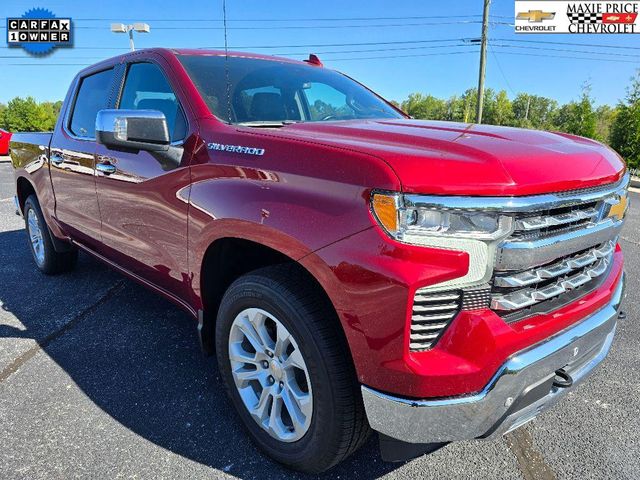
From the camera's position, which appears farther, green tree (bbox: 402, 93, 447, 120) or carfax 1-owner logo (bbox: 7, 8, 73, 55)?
green tree (bbox: 402, 93, 447, 120)

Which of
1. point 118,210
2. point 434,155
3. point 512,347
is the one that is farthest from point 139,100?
point 512,347

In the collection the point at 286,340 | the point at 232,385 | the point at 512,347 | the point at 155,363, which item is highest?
the point at 512,347

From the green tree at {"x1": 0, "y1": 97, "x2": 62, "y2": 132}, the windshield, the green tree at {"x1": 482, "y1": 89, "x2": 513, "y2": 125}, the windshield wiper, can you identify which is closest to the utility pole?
the windshield

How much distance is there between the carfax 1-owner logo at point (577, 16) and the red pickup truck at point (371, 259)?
23.7 m

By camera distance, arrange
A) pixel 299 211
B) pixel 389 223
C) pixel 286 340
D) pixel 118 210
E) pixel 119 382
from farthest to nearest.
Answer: pixel 118 210 < pixel 119 382 < pixel 286 340 < pixel 299 211 < pixel 389 223

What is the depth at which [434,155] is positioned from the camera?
158 cm

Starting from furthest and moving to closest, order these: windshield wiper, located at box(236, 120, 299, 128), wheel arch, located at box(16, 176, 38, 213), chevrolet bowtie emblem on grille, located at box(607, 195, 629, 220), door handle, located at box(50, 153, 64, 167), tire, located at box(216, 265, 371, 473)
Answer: wheel arch, located at box(16, 176, 38, 213), door handle, located at box(50, 153, 64, 167), windshield wiper, located at box(236, 120, 299, 128), chevrolet bowtie emblem on grille, located at box(607, 195, 629, 220), tire, located at box(216, 265, 371, 473)

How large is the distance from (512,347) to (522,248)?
33 centimetres

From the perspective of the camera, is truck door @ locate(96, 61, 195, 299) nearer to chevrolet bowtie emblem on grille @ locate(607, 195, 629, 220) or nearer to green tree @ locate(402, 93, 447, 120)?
chevrolet bowtie emblem on grille @ locate(607, 195, 629, 220)

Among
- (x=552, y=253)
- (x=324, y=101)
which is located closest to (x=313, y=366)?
(x=552, y=253)

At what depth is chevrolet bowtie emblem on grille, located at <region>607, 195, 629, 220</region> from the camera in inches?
79.4

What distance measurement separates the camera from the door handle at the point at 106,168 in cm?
292

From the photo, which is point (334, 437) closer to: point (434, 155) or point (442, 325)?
point (442, 325)

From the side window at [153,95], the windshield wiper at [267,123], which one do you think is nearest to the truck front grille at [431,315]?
the windshield wiper at [267,123]
